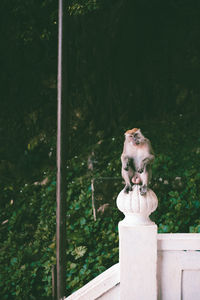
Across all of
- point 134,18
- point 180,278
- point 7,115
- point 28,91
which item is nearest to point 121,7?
point 134,18

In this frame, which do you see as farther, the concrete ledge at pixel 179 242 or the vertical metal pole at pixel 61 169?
the vertical metal pole at pixel 61 169

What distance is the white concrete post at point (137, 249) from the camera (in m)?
2.44

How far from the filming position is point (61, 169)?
3.06 meters

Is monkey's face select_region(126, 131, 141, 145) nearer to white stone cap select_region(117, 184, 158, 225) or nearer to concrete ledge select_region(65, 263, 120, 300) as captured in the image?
white stone cap select_region(117, 184, 158, 225)

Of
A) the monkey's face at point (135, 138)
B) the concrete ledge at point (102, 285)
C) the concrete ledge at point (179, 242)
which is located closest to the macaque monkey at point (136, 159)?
the monkey's face at point (135, 138)

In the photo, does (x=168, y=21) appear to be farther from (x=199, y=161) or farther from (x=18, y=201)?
(x=18, y=201)

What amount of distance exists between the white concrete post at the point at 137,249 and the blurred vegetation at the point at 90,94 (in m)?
2.36

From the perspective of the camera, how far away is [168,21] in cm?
647

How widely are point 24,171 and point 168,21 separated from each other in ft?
11.8

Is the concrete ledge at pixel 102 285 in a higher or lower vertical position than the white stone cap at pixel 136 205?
lower

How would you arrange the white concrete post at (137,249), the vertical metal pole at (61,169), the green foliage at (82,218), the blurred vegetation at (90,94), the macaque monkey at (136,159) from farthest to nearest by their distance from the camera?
the blurred vegetation at (90,94)
the green foliage at (82,218)
the vertical metal pole at (61,169)
the macaque monkey at (136,159)
the white concrete post at (137,249)

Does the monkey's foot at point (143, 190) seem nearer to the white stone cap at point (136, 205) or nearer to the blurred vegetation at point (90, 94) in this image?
the white stone cap at point (136, 205)

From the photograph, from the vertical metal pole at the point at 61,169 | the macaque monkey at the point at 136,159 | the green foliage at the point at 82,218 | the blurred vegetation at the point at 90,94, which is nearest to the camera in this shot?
the macaque monkey at the point at 136,159

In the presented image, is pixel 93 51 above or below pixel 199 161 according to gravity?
above
